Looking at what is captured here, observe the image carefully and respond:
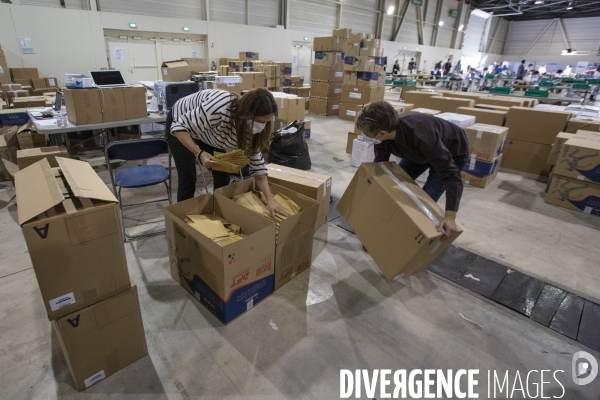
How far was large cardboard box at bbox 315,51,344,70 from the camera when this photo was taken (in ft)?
25.0

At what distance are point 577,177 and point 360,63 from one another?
195 inches

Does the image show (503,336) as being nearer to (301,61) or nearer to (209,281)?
(209,281)

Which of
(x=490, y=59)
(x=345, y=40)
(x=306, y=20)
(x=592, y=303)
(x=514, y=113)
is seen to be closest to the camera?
(x=592, y=303)

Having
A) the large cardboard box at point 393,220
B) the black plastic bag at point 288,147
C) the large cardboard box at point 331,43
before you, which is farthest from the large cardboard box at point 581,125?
the large cardboard box at point 331,43

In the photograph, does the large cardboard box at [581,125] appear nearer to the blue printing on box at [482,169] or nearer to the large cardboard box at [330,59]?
the blue printing on box at [482,169]

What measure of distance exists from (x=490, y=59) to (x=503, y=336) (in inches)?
1002

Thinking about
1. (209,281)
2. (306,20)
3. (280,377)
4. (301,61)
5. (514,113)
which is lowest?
(280,377)

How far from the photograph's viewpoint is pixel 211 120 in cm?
178

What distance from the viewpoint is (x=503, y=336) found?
1744 millimetres

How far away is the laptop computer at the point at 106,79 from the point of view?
3.10 m

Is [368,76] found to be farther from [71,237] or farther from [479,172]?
[71,237]

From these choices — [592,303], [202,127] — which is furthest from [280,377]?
[592,303]

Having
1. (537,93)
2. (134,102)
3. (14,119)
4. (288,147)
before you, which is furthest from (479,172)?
(537,93)

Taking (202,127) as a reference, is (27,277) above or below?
below
